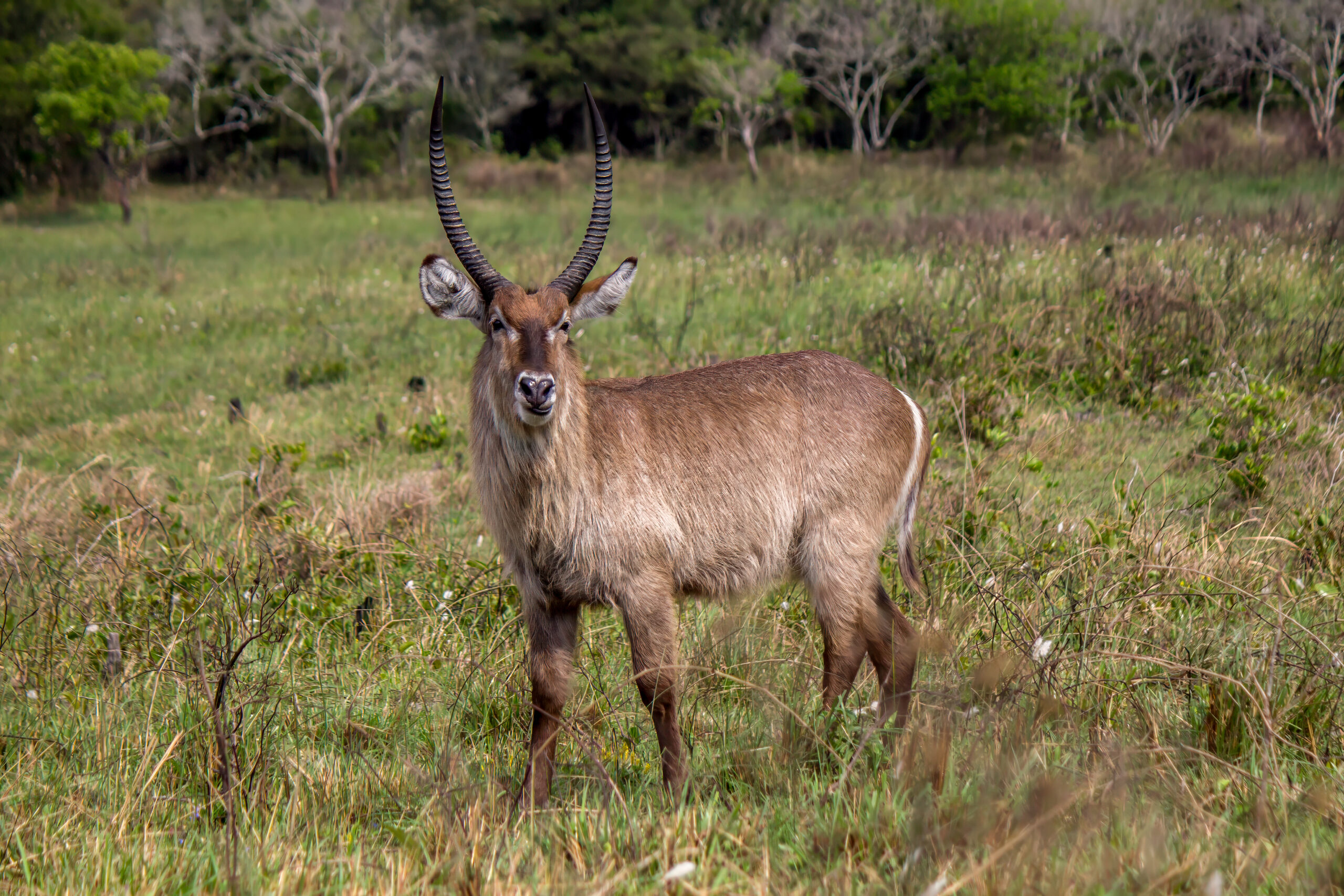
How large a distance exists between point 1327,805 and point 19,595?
4560 millimetres

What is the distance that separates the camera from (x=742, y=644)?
11.3 ft

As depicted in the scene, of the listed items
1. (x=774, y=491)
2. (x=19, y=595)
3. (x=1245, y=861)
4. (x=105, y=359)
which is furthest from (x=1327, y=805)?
(x=105, y=359)

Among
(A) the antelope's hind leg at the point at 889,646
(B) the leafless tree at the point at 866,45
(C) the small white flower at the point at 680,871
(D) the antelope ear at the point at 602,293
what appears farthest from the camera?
(B) the leafless tree at the point at 866,45

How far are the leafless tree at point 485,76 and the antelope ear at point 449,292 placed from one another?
37268 mm

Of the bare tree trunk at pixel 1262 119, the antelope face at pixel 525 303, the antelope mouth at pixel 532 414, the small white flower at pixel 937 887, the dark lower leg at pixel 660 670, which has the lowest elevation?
the dark lower leg at pixel 660 670

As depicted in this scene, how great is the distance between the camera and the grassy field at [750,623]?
2.20 meters

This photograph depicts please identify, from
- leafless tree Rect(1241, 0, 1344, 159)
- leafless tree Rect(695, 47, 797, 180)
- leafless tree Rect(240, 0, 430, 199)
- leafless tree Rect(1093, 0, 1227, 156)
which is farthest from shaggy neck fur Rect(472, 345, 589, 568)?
leafless tree Rect(695, 47, 797, 180)

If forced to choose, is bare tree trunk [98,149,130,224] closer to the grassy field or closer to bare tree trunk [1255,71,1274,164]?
the grassy field

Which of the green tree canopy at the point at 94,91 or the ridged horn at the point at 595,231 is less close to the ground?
the green tree canopy at the point at 94,91

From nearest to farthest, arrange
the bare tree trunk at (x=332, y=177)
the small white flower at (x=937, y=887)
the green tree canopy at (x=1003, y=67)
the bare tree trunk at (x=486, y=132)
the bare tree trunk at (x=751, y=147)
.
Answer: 1. the small white flower at (x=937, y=887)
2. the bare tree trunk at (x=751, y=147)
3. the bare tree trunk at (x=332, y=177)
4. the green tree canopy at (x=1003, y=67)
5. the bare tree trunk at (x=486, y=132)

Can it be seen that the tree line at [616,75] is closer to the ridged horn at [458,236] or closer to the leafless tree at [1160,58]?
the leafless tree at [1160,58]

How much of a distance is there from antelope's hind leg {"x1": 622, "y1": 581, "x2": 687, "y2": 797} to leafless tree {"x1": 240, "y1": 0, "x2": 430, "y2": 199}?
28.1 metres

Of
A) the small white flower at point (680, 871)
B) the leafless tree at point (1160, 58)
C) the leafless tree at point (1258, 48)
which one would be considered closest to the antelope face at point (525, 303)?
the small white flower at point (680, 871)

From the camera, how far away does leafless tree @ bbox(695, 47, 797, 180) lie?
32.8 metres
